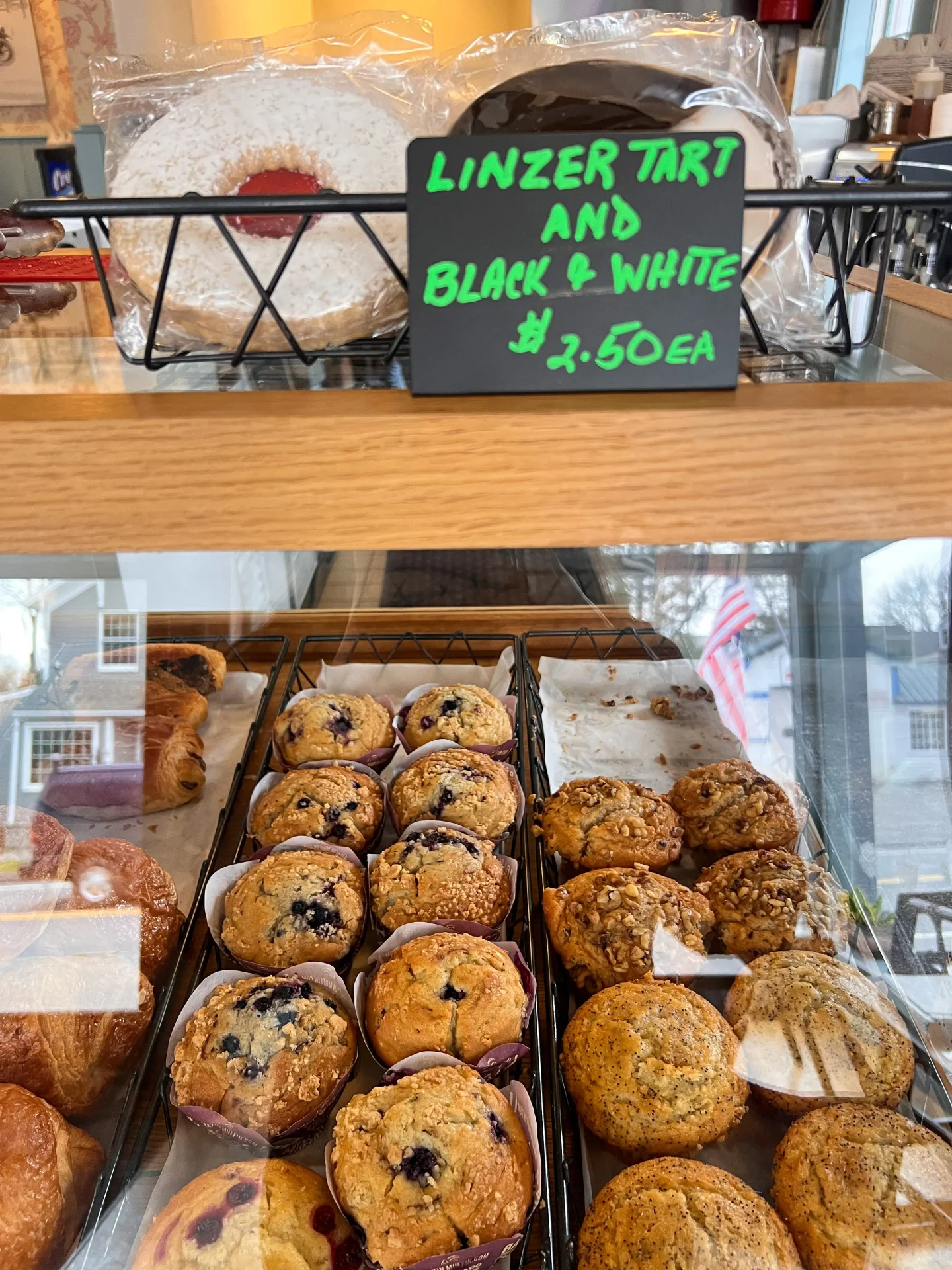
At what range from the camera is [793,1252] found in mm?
925

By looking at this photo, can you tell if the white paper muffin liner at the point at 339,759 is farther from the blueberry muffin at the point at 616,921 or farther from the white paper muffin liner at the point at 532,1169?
the white paper muffin liner at the point at 532,1169

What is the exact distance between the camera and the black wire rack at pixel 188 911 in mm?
1015

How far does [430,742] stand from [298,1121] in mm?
715

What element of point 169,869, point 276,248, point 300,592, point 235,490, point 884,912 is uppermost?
point 276,248

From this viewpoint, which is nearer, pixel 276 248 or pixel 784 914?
pixel 276 248

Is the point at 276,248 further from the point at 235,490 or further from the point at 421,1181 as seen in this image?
the point at 421,1181

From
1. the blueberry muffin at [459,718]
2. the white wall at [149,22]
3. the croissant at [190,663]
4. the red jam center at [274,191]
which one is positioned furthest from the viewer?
the white wall at [149,22]

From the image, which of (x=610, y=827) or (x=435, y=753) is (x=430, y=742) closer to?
(x=435, y=753)

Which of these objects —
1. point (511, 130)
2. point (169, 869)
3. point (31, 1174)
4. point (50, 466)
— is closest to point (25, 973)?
point (31, 1174)

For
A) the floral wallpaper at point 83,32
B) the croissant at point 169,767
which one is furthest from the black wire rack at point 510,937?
the floral wallpaper at point 83,32

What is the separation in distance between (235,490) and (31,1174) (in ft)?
2.60

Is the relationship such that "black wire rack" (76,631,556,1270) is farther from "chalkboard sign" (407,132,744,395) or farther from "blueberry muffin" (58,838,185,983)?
"chalkboard sign" (407,132,744,395)

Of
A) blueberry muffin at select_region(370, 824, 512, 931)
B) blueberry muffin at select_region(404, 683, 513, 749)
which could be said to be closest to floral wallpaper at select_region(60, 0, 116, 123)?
blueberry muffin at select_region(404, 683, 513, 749)

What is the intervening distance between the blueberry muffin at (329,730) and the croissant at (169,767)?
153mm
